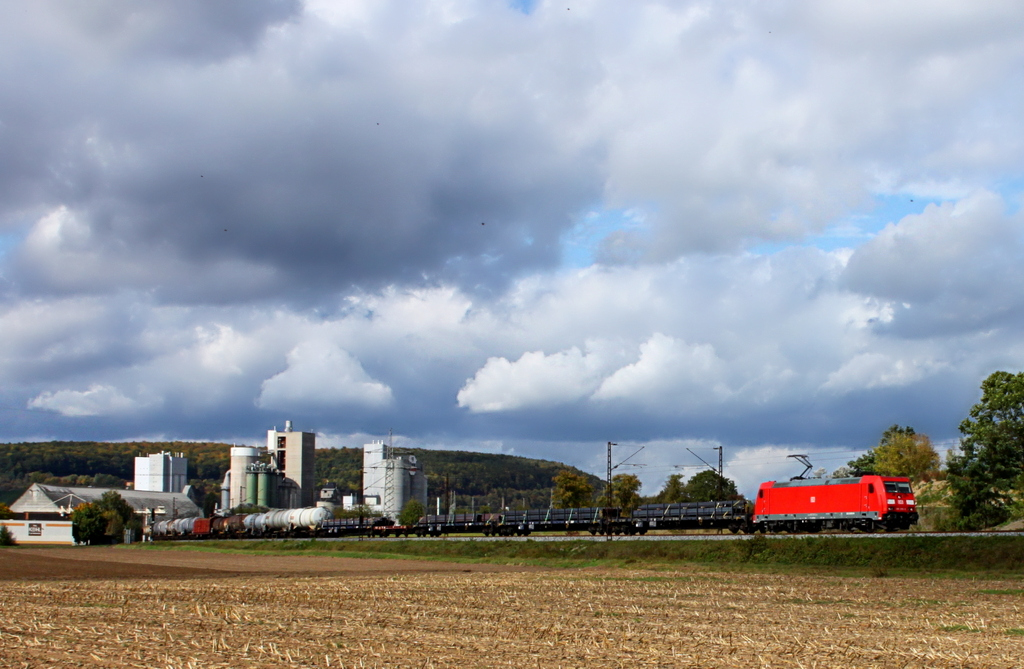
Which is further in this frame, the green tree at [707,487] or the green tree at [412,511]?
the green tree at [412,511]

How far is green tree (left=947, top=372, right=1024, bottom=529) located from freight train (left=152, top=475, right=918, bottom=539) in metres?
18.8

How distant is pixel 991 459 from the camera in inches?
3511

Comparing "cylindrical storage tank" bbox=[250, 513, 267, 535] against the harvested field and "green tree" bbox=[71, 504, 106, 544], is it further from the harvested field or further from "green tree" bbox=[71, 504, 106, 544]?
the harvested field

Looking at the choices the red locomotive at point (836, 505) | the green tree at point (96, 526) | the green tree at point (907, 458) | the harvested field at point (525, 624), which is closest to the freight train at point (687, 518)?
the red locomotive at point (836, 505)

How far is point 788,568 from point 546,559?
18839 millimetres

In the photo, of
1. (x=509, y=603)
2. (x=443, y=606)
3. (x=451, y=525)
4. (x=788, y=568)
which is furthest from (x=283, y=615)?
(x=451, y=525)

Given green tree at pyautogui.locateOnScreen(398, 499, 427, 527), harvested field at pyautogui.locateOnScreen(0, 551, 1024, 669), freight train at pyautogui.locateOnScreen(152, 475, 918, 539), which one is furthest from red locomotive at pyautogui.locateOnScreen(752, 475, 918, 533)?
green tree at pyautogui.locateOnScreen(398, 499, 427, 527)

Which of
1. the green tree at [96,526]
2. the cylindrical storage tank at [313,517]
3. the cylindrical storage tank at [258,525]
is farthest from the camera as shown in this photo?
the green tree at [96,526]

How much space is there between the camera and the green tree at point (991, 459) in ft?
261

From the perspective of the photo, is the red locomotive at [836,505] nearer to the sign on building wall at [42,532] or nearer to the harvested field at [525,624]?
the harvested field at [525,624]

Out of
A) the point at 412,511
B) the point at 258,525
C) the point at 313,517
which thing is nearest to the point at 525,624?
the point at 313,517

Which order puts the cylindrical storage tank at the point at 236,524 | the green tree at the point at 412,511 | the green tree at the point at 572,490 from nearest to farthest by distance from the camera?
the cylindrical storage tank at the point at 236,524, the green tree at the point at 572,490, the green tree at the point at 412,511

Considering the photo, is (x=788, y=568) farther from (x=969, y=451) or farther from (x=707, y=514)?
(x=969, y=451)

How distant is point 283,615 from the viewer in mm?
25953
